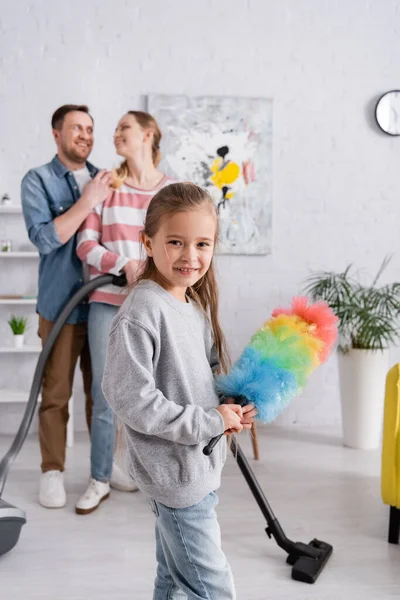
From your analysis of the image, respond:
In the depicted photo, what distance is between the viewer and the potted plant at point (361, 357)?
3160 mm

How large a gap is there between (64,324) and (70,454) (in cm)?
108

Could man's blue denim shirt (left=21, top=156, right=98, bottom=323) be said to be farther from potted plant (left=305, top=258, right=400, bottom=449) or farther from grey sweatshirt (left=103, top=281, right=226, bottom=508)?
potted plant (left=305, top=258, right=400, bottom=449)

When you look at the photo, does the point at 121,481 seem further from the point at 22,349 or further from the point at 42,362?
the point at 22,349

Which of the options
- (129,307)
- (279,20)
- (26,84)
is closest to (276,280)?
(279,20)

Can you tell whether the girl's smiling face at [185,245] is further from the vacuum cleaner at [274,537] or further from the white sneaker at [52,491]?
the white sneaker at [52,491]

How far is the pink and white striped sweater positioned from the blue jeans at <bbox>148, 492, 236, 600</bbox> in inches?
46.3

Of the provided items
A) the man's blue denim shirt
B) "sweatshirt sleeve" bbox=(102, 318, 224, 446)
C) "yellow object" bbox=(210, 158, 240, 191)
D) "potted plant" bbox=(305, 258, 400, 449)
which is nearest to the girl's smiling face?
"sweatshirt sleeve" bbox=(102, 318, 224, 446)

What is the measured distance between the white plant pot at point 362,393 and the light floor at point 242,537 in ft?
0.74

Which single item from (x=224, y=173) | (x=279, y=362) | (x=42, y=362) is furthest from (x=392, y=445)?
(x=224, y=173)

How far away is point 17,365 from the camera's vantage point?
3543 mm

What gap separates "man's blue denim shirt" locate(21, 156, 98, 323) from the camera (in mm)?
2355

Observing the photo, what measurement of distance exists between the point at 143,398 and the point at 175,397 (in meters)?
0.10

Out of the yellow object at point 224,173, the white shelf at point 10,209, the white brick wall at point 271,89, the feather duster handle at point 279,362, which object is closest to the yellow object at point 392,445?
the feather duster handle at point 279,362

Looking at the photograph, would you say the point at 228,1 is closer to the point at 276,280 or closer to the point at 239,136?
the point at 239,136
